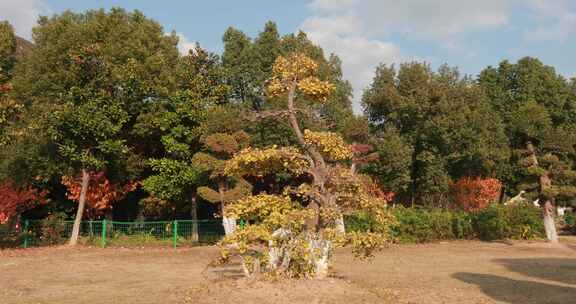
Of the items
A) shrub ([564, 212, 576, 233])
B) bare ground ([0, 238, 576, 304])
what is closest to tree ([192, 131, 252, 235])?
bare ground ([0, 238, 576, 304])

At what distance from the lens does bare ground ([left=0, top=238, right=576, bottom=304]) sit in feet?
32.2

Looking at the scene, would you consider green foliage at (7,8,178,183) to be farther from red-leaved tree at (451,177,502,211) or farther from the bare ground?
red-leaved tree at (451,177,502,211)

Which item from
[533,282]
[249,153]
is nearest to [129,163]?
[249,153]

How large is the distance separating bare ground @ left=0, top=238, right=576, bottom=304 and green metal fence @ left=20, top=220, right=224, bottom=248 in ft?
4.35

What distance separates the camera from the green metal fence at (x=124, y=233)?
72.2 feet

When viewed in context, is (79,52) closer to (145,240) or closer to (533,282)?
(145,240)

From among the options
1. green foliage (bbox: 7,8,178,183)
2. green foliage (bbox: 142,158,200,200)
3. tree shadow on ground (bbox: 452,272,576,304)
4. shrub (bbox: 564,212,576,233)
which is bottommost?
tree shadow on ground (bbox: 452,272,576,304)

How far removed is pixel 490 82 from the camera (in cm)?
4109

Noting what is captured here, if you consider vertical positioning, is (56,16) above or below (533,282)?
above

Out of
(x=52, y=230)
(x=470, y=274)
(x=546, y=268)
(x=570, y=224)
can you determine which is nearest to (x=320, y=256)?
(x=470, y=274)

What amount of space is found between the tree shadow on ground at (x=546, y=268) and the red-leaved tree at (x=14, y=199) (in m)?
17.7

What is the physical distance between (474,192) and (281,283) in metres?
25.5

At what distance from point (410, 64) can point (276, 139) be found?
13827 mm

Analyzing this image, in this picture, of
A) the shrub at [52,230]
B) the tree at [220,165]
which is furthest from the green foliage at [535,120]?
the shrub at [52,230]
